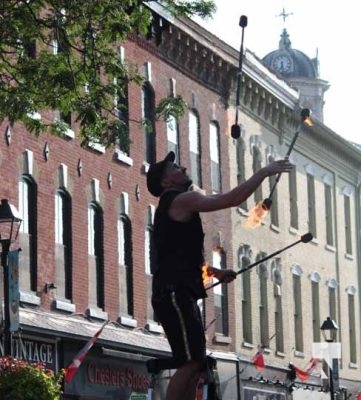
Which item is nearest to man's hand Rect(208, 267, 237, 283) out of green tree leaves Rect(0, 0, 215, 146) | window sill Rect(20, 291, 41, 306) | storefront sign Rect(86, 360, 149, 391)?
green tree leaves Rect(0, 0, 215, 146)

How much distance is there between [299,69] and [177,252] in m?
77.0

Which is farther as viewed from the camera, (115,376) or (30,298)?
(115,376)

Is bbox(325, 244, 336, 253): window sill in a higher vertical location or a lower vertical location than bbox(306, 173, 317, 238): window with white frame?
lower

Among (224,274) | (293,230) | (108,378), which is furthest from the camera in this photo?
(293,230)

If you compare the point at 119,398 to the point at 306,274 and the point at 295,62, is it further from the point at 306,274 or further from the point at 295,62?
the point at 295,62

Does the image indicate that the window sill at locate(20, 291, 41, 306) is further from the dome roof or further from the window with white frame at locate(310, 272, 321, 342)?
the dome roof

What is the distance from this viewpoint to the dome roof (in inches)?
Result: 3351

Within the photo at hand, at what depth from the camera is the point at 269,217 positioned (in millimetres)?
40594

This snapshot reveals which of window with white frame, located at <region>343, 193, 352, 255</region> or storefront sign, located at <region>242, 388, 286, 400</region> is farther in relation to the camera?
window with white frame, located at <region>343, 193, 352, 255</region>

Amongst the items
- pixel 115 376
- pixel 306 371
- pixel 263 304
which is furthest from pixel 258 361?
pixel 115 376

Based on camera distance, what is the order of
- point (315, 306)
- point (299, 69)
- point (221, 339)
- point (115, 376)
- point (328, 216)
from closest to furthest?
point (115, 376) < point (221, 339) < point (315, 306) < point (328, 216) < point (299, 69)

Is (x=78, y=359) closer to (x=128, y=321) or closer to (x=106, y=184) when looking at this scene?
(x=128, y=321)

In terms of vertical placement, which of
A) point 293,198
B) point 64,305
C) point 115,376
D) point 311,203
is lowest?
point 115,376

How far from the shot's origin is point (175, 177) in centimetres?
989
